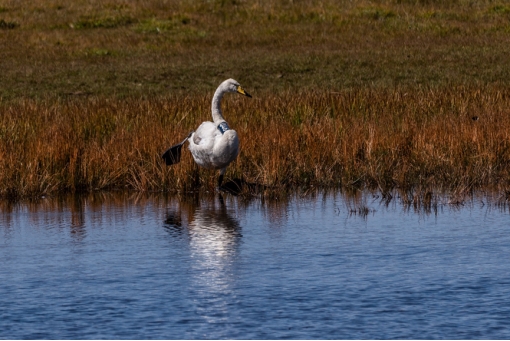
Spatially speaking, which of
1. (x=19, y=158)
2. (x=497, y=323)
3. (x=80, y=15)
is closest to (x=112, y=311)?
(x=497, y=323)

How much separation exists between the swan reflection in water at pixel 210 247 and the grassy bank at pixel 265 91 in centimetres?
127

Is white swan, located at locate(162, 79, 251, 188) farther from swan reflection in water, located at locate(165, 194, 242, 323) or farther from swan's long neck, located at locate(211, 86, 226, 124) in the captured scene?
swan reflection in water, located at locate(165, 194, 242, 323)

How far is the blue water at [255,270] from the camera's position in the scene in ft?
22.4

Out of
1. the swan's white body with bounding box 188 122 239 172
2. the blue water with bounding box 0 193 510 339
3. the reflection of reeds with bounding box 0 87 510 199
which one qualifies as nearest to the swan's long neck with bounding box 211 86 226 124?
the swan's white body with bounding box 188 122 239 172

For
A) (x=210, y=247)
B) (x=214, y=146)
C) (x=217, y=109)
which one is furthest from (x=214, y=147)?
(x=210, y=247)

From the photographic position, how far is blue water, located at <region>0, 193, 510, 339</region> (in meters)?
6.81

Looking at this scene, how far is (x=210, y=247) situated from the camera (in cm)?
918

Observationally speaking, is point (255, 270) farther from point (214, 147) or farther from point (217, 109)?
point (217, 109)

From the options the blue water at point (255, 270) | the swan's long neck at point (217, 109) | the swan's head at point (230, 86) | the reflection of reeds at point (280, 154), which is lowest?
the blue water at point (255, 270)

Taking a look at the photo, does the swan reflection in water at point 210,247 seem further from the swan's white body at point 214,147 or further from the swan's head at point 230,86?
the swan's head at point 230,86

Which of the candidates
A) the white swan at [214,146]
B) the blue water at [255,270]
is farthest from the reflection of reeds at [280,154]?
the blue water at [255,270]

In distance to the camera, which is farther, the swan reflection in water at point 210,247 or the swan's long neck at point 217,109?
the swan's long neck at point 217,109

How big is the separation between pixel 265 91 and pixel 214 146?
401 inches

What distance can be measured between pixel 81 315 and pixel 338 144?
20.9ft
